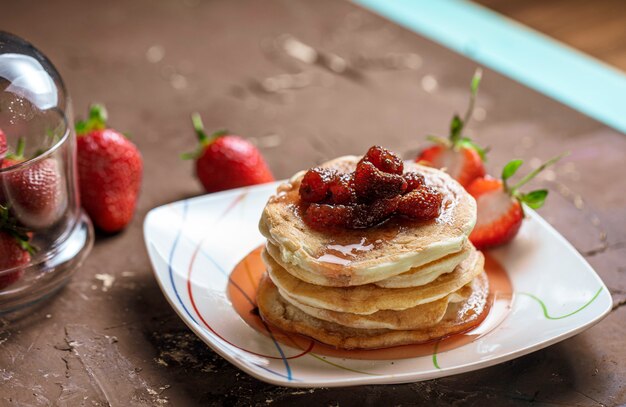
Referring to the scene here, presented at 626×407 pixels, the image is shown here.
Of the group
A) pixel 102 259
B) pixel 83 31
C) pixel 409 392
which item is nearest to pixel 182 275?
pixel 102 259

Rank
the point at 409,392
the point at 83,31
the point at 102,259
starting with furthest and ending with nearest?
A: 1. the point at 83,31
2. the point at 102,259
3. the point at 409,392

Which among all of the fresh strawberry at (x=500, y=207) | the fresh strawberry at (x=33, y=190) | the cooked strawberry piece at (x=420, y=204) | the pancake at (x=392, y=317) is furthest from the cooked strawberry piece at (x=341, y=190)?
the fresh strawberry at (x=33, y=190)

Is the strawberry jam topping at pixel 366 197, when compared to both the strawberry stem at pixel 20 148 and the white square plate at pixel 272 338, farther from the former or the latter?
the strawberry stem at pixel 20 148

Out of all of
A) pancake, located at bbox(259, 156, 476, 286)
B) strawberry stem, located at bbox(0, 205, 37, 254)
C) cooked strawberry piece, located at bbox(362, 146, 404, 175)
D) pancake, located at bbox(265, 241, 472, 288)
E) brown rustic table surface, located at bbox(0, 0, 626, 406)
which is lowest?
brown rustic table surface, located at bbox(0, 0, 626, 406)

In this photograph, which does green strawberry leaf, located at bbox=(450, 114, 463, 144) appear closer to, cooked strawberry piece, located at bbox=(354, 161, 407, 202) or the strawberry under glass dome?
cooked strawberry piece, located at bbox=(354, 161, 407, 202)

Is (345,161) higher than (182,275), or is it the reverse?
(345,161)

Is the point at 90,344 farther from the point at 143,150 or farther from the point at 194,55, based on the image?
the point at 194,55

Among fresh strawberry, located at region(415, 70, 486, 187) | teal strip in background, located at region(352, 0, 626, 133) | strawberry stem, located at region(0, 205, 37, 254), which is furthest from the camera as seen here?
teal strip in background, located at region(352, 0, 626, 133)

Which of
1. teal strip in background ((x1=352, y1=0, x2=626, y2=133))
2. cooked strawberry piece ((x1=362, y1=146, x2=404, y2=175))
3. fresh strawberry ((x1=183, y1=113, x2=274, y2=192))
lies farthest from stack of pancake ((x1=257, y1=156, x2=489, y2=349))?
teal strip in background ((x1=352, y1=0, x2=626, y2=133))
